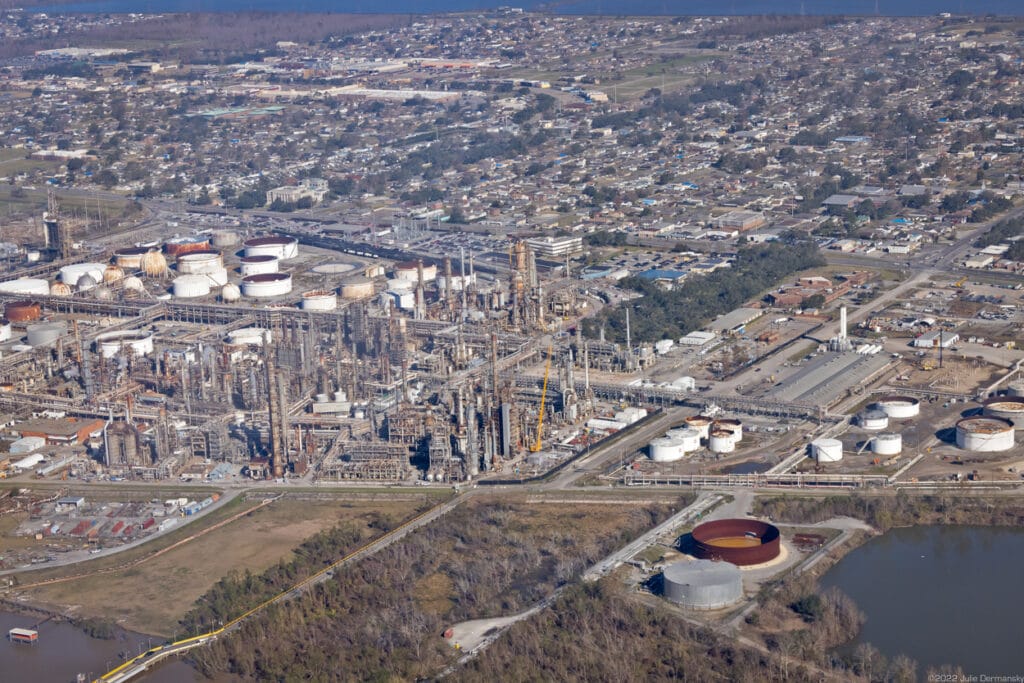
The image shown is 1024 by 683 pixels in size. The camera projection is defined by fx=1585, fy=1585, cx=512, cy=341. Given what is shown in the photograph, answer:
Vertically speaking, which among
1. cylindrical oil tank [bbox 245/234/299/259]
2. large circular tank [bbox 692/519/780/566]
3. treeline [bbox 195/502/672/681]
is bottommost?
treeline [bbox 195/502/672/681]

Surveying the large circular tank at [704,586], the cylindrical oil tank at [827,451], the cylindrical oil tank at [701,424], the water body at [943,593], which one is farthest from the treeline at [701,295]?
the large circular tank at [704,586]

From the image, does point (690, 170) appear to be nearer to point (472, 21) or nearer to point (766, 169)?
point (766, 169)

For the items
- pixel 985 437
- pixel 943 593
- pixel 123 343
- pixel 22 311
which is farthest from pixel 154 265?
pixel 943 593

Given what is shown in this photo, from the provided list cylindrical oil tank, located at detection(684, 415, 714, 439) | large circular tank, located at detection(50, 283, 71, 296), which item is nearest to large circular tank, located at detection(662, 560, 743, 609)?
cylindrical oil tank, located at detection(684, 415, 714, 439)

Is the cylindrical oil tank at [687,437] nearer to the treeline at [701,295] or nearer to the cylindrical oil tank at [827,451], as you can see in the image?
the cylindrical oil tank at [827,451]

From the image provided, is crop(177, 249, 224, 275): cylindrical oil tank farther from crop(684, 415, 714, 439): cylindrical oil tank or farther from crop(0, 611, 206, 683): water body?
crop(0, 611, 206, 683): water body
